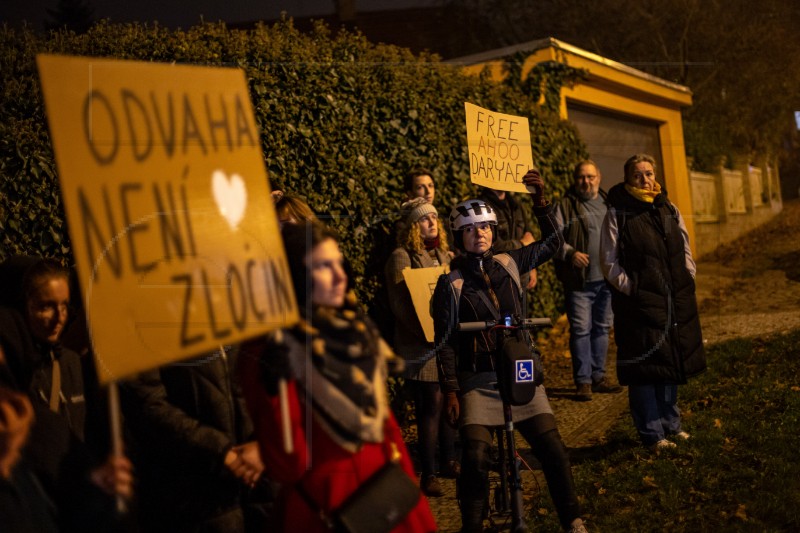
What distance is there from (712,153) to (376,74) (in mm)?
20316

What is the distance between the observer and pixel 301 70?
23.8 ft

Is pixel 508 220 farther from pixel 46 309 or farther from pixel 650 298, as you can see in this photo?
pixel 46 309

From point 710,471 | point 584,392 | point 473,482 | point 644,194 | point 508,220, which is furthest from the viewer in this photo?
point 584,392

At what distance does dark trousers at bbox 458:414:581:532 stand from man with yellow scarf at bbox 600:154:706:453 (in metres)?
1.96

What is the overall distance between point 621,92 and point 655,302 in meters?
12.0

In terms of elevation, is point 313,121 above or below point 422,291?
above

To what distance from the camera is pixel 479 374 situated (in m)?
4.91

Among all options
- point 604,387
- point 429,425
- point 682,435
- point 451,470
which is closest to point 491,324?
point 429,425

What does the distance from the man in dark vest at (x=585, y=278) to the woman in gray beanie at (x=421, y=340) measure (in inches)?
98.8

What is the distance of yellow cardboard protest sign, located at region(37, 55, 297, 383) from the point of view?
2.29m

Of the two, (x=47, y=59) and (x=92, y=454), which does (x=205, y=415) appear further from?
(x=47, y=59)

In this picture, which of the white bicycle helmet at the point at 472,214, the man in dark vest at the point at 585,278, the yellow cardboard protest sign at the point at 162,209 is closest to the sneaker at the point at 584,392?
the man in dark vest at the point at 585,278

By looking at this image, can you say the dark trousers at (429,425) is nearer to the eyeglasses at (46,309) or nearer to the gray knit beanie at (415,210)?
the gray knit beanie at (415,210)

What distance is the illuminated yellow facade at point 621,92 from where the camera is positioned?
13.7m
